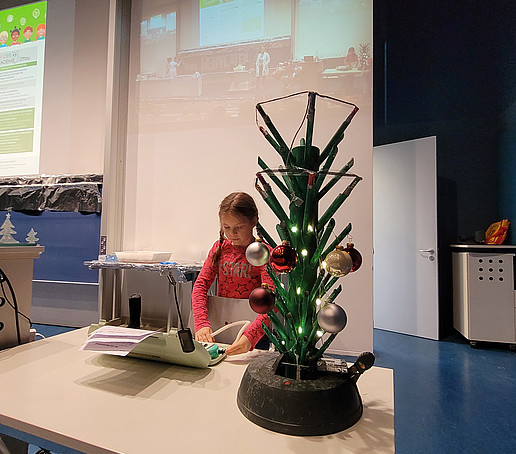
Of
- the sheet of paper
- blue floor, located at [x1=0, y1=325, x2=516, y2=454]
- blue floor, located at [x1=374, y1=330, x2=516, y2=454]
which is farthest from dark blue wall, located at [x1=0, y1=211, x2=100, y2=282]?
blue floor, located at [x1=374, y1=330, x2=516, y2=454]

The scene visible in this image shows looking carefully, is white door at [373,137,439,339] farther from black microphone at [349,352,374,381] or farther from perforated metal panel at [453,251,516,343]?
black microphone at [349,352,374,381]

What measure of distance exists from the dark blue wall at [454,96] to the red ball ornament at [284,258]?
3337 millimetres

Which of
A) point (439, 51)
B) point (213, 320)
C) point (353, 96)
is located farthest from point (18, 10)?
point (439, 51)

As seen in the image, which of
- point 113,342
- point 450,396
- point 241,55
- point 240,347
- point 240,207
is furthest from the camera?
point 241,55

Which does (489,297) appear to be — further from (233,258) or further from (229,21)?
(229,21)

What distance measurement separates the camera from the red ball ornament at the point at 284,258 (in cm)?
53

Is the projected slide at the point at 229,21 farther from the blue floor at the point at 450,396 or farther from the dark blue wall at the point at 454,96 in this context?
the blue floor at the point at 450,396

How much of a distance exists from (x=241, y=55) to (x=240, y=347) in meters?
2.35

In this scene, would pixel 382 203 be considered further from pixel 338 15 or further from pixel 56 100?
pixel 56 100

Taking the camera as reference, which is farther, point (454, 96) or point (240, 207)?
point (454, 96)

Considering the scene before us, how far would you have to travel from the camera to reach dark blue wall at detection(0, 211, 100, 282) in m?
2.79

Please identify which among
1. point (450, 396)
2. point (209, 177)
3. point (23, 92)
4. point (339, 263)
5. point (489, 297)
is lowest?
point (450, 396)

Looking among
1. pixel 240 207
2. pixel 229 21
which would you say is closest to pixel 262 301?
pixel 240 207

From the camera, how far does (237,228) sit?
138cm
